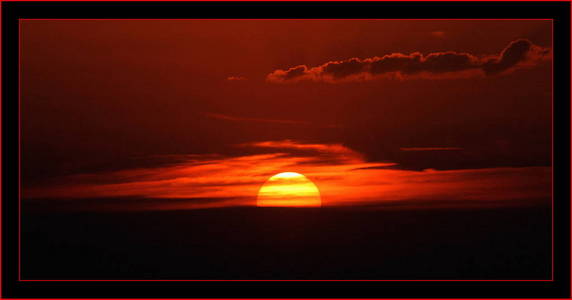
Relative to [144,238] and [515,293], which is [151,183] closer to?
[144,238]

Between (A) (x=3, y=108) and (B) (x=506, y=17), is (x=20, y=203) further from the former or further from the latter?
(B) (x=506, y=17)

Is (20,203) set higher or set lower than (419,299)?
higher

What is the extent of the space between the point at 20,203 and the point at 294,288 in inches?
131

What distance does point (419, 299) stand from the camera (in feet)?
22.0

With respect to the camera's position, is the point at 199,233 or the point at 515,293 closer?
the point at 515,293

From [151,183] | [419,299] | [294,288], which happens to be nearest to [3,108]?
[151,183]

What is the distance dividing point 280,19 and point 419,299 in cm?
344

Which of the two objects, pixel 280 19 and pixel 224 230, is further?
pixel 224 230

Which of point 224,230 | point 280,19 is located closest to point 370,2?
point 280,19

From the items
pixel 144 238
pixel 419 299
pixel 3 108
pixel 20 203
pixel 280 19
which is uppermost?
pixel 280 19

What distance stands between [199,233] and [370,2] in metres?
3.39

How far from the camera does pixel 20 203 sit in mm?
7125

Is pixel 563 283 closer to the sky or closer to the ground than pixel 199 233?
closer to the ground

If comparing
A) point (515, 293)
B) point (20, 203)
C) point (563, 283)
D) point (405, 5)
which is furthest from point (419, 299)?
point (20, 203)
